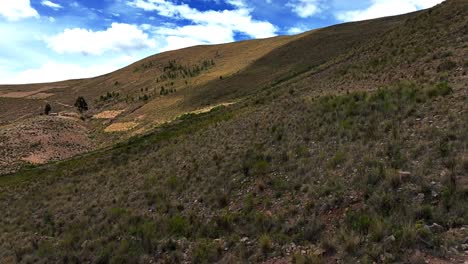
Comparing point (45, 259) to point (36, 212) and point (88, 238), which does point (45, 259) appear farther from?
point (36, 212)

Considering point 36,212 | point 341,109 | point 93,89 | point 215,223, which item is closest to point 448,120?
point 341,109

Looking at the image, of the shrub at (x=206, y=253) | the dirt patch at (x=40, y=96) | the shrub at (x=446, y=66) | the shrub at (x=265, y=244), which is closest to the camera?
the shrub at (x=265, y=244)

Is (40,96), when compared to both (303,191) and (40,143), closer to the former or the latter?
(40,143)

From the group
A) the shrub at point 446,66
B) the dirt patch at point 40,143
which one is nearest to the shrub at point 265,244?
the shrub at point 446,66

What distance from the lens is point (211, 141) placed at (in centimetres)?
2191

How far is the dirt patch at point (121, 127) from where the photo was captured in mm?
64956

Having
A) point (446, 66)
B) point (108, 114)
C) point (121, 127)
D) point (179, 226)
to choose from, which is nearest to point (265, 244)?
point (179, 226)

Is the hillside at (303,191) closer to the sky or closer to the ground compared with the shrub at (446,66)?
closer to the ground

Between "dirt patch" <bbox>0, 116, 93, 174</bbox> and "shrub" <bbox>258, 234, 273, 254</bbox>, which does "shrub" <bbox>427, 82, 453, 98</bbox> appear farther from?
"dirt patch" <bbox>0, 116, 93, 174</bbox>

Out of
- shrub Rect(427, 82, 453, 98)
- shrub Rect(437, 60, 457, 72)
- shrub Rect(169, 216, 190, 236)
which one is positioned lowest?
shrub Rect(169, 216, 190, 236)

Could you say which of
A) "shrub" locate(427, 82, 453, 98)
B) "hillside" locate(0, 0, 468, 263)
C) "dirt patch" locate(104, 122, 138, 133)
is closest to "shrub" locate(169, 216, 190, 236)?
"hillside" locate(0, 0, 468, 263)

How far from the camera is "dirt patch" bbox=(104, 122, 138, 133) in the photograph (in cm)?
6496

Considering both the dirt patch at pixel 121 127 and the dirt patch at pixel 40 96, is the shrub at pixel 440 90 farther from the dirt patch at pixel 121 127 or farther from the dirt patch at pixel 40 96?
the dirt patch at pixel 40 96

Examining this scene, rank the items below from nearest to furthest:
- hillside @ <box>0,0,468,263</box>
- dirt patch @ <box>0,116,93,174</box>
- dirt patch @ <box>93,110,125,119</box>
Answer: hillside @ <box>0,0,468,263</box> < dirt patch @ <box>0,116,93,174</box> < dirt patch @ <box>93,110,125,119</box>
